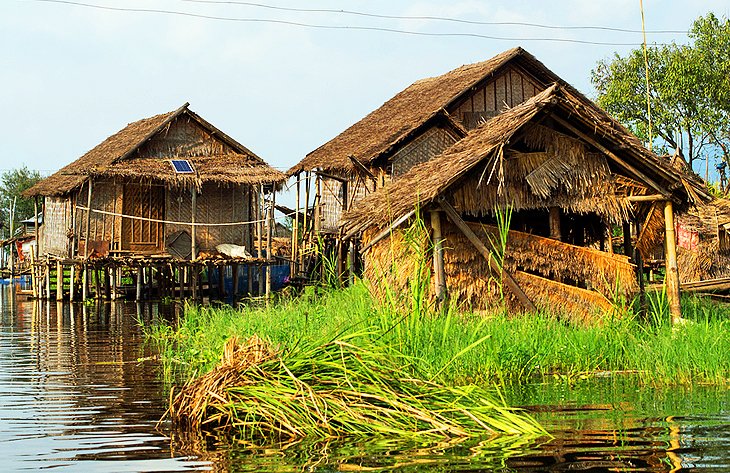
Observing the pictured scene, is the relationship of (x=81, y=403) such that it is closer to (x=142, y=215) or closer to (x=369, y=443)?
(x=369, y=443)

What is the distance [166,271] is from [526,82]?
12456 millimetres

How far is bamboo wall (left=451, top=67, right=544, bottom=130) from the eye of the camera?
23.3 m

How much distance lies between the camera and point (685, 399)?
8039 mm

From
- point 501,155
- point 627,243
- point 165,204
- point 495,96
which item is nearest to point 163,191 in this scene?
point 165,204

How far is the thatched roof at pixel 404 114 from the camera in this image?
22.2 m

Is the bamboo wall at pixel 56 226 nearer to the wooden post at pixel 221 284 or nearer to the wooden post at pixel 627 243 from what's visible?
the wooden post at pixel 221 284

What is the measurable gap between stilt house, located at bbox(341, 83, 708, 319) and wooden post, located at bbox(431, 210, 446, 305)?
0.04 ft

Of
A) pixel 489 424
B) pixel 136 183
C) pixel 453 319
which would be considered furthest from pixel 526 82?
pixel 489 424

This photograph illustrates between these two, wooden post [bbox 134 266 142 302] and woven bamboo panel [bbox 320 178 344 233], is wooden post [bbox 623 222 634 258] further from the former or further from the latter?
wooden post [bbox 134 266 142 302]

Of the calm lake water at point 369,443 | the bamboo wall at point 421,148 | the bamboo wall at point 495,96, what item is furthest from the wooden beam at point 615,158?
the bamboo wall at point 495,96

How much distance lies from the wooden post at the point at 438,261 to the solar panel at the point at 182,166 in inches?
583

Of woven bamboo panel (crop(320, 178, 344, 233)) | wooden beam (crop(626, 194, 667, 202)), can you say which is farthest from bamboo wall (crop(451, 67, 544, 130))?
wooden beam (crop(626, 194, 667, 202))

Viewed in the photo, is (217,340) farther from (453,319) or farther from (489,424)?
(489,424)

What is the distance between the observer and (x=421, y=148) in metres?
22.8
